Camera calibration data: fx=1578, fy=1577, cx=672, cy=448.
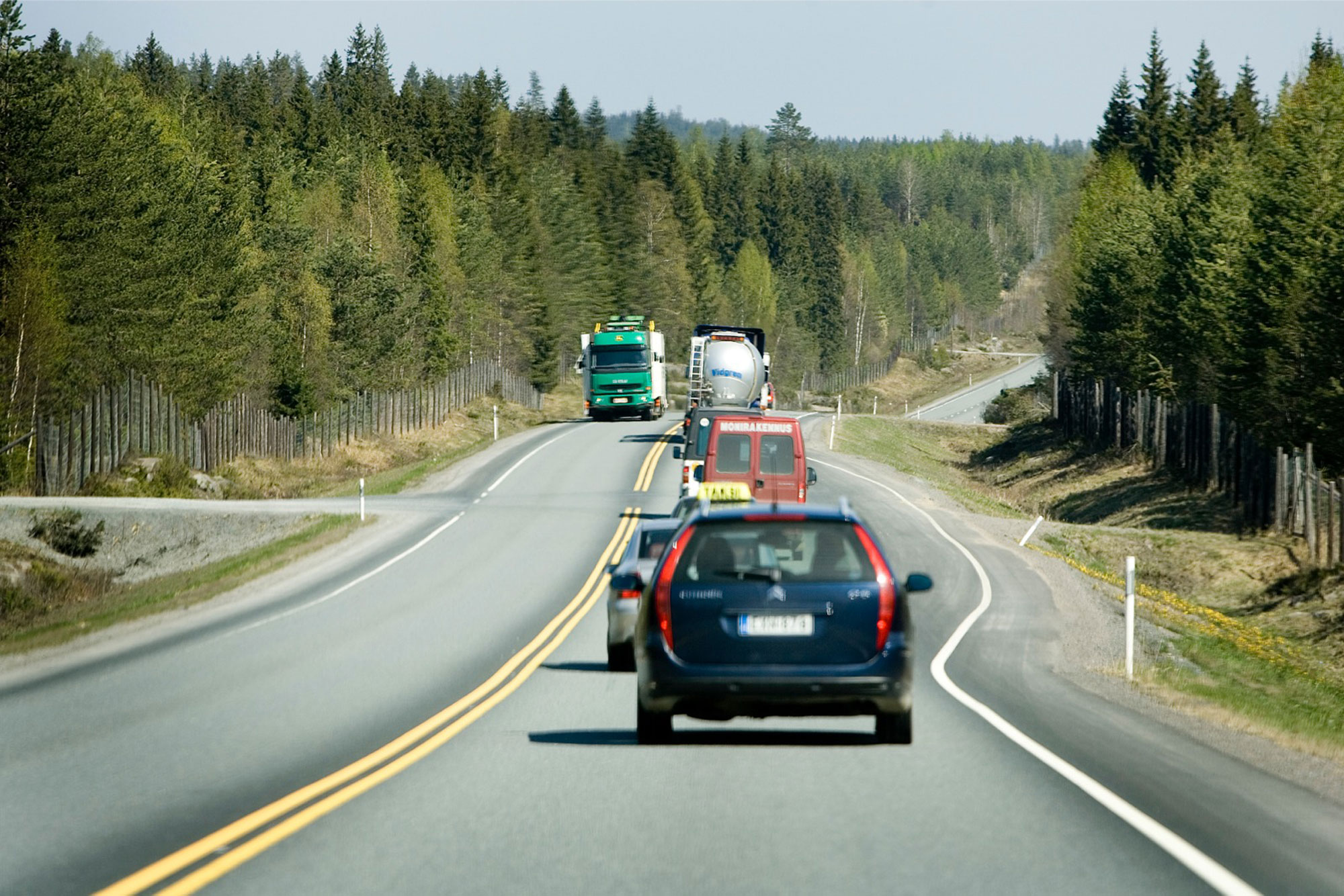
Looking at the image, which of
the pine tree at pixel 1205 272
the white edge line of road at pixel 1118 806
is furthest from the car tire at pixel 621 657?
the pine tree at pixel 1205 272

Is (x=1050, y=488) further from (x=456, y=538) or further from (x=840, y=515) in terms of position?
(x=840, y=515)

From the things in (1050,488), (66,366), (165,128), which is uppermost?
(165,128)

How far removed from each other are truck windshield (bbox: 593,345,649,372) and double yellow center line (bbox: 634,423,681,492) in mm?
5930

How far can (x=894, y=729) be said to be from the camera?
1065cm

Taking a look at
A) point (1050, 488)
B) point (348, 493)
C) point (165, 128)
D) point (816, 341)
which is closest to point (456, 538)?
point (348, 493)

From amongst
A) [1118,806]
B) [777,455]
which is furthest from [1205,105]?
[1118,806]

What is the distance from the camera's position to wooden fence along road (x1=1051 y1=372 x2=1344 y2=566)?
3831 centimetres

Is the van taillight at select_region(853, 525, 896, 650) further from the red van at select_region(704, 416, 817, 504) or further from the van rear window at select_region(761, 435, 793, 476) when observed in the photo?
the van rear window at select_region(761, 435, 793, 476)

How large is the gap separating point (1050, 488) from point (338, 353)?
3383cm

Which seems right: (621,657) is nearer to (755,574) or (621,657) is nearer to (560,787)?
(755,574)

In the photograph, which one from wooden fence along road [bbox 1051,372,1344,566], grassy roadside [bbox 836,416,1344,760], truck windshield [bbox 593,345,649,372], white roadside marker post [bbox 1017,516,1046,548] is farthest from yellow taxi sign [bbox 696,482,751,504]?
truck windshield [bbox 593,345,649,372]

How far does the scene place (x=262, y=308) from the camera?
227 feet

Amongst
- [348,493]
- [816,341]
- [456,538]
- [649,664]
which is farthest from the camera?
[816,341]

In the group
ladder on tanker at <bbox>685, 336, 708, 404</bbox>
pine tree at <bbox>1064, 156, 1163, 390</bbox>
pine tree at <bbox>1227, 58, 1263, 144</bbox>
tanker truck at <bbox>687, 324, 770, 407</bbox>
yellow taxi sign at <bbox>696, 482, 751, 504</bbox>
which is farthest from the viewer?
pine tree at <bbox>1227, 58, 1263, 144</bbox>
